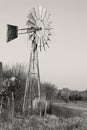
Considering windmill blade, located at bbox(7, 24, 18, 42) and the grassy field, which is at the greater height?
windmill blade, located at bbox(7, 24, 18, 42)

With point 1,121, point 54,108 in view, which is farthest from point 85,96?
point 1,121

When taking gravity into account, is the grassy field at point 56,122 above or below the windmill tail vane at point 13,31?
below

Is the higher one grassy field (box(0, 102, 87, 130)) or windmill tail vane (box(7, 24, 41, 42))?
windmill tail vane (box(7, 24, 41, 42))

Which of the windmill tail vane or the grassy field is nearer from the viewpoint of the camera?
the grassy field

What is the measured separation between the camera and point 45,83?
175 ft

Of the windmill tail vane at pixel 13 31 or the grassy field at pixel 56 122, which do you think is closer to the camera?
the grassy field at pixel 56 122

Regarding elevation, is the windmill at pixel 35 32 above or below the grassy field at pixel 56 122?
above

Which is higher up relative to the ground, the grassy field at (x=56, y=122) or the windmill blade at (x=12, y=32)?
the windmill blade at (x=12, y=32)

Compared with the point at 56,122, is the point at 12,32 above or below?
above

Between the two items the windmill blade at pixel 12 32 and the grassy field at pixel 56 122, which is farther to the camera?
the windmill blade at pixel 12 32

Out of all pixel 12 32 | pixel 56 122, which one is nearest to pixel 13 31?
pixel 12 32

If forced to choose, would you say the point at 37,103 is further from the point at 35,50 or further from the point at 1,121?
the point at 1,121

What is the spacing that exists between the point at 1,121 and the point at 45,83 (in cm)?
3092

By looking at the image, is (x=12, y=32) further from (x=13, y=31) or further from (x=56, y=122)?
(x=56, y=122)
